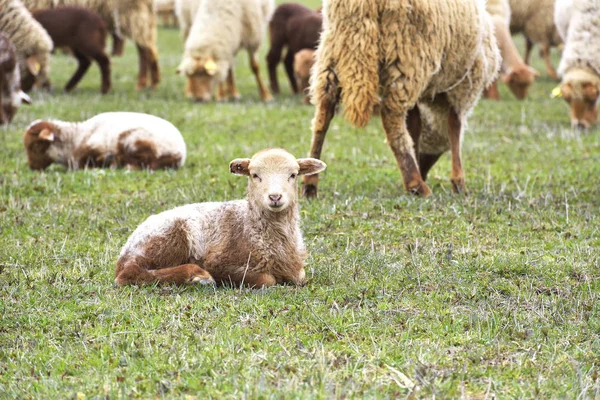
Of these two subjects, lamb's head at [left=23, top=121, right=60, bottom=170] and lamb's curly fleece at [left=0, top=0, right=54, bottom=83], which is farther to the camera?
lamb's curly fleece at [left=0, top=0, right=54, bottom=83]

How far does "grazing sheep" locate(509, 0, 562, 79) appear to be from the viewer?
19.8 meters

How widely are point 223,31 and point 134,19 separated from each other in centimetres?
260

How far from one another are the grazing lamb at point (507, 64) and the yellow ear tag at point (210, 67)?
15.9ft

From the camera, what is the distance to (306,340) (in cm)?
467

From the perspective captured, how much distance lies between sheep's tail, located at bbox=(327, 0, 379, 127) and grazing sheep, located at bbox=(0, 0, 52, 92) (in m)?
8.90

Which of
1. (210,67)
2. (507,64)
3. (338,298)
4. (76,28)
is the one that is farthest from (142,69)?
(338,298)

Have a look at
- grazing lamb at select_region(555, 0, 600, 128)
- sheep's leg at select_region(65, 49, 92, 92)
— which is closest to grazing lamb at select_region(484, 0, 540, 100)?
grazing lamb at select_region(555, 0, 600, 128)

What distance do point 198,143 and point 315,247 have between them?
220 inches

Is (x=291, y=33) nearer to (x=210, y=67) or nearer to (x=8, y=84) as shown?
(x=210, y=67)

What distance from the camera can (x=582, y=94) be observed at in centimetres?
1398

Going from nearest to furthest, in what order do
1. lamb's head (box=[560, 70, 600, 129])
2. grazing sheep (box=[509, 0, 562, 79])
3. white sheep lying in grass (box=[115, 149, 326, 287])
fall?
1. white sheep lying in grass (box=[115, 149, 326, 287])
2. lamb's head (box=[560, 70, 600, 129])
3. grazing sheep (box=[509, 0, 562, 79])

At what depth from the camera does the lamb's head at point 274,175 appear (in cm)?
544

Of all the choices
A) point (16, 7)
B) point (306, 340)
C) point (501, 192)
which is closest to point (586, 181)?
point (501, 192)

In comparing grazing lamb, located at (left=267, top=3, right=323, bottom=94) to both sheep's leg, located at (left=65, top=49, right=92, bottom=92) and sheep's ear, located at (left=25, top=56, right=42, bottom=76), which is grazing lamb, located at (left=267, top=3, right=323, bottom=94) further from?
sheep's ear, located at (left=25, top=56, right=42, bottom=76)
